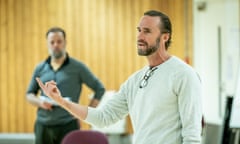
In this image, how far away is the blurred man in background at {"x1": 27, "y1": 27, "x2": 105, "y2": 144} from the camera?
4094mm

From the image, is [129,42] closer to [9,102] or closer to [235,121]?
[9,102]

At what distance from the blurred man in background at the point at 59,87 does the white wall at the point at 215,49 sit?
296 cm

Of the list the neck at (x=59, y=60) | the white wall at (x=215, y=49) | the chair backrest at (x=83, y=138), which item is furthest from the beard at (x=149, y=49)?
the white wall at (x=215, y=49)

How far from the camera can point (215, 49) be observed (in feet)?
22.1

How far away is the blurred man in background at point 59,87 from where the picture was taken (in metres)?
4.09

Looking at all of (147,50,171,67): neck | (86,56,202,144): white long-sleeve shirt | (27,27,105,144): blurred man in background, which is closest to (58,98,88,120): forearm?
(86,56,202,144): white long-sleeve shirt

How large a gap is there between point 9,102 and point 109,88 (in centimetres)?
164

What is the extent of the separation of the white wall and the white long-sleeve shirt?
4293 millimetres

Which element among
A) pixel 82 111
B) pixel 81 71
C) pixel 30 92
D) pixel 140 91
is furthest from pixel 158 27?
pixel 30 92

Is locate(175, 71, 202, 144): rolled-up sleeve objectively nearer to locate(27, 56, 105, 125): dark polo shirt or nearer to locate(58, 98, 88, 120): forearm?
locate(58, 98, 88, 120): forearm

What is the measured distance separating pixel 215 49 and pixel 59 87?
3.31 meters

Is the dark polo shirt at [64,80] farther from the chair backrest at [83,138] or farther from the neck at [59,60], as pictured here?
the chair backrest at [83,138]

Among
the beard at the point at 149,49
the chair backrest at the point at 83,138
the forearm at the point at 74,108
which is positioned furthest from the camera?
the chair backrest at the point at 83,138

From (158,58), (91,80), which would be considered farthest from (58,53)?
(158,58)
